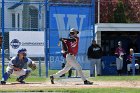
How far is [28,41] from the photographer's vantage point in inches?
806

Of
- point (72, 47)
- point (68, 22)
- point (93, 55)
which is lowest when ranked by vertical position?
point (93, 55)

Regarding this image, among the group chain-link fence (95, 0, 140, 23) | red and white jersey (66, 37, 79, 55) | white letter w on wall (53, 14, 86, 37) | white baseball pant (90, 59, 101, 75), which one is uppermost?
chain-link fence (95, 0, 140, 23)

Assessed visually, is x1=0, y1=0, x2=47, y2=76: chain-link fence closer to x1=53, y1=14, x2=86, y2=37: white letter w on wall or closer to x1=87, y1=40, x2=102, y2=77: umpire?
x1=53, y1=14, x2=86, y2=37: white letter w on wall

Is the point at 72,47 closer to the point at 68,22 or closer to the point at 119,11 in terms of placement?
the point at 68,22

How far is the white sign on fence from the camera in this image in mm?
20312

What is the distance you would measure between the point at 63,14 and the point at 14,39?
107 inches

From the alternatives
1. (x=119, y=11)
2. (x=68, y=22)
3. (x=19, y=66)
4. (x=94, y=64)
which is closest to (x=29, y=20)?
(x=68, y=22)

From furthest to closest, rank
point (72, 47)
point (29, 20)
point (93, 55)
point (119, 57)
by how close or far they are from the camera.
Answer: point (119, 57)
point (93, 55)
point (29, 20)
point (72, 47)

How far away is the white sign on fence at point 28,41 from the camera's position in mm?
20312

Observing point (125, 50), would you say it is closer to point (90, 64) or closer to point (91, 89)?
point (90, 64)

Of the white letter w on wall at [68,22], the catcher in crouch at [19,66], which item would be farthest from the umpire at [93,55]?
the catcher in crouch at [19,66]

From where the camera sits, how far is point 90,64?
2269 cm

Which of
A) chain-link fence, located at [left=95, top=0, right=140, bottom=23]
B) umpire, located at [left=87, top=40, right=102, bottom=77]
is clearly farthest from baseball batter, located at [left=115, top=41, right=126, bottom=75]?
chain-link fence, located at [left=95, top=0, right=140, bottom=23]

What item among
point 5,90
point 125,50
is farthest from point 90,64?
point 5,90
